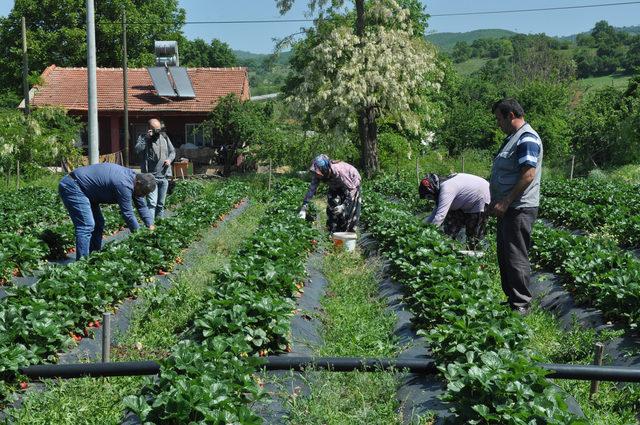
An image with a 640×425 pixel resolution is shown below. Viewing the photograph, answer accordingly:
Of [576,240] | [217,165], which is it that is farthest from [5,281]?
[217,165]

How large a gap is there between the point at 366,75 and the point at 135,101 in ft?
40.8

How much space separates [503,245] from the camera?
5.98 meters

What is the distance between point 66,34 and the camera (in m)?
38.3

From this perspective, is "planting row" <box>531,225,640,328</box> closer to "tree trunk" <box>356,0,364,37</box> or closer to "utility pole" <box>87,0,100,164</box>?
"utility pole" <box>87,0,100,164</box>

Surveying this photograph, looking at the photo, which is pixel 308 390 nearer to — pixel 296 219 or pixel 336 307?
pixel 336 307

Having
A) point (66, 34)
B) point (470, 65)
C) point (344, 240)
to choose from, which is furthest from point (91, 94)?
point (470, 65)

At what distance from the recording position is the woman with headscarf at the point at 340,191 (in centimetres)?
952

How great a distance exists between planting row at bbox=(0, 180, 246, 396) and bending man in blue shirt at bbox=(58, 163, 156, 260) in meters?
0.48

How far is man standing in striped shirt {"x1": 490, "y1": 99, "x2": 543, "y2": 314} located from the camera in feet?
19.0

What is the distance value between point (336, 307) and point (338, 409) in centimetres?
259

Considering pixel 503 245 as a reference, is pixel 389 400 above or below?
below

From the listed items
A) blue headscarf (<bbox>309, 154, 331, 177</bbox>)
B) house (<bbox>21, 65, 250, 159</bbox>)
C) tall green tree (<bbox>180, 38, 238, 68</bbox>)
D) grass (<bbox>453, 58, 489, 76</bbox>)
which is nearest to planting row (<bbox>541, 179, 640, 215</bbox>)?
blue headscarf (<bbox>309, 154, 331, 177</bbox>)

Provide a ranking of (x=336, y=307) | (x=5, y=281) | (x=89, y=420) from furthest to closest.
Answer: (x=5, y=281), (x=336, y=307), (x=89, y=420)

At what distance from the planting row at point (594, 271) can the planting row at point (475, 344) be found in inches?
38.2
